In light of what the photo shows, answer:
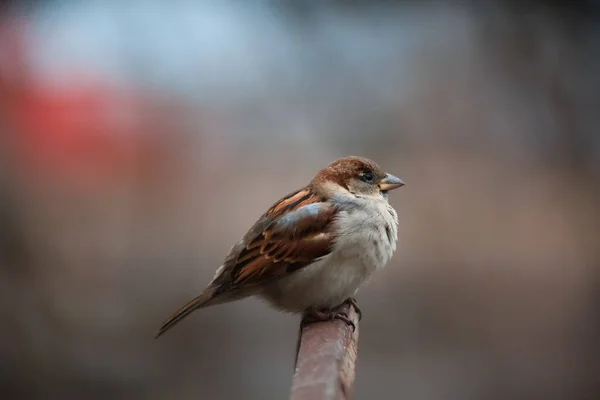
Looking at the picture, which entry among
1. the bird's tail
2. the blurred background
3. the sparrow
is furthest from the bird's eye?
the blurred background

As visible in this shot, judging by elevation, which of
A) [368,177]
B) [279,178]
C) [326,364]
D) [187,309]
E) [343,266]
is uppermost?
[279,178]

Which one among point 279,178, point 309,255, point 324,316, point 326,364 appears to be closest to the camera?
point 326,364

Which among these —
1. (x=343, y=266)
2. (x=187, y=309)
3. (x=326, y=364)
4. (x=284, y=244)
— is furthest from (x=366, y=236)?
(x=326, y=364)

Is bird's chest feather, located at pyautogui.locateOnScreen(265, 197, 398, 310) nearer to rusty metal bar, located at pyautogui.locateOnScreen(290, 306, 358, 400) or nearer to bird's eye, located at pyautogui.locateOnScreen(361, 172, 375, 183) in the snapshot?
bird's eye, located at pyautogui.locateOnScreen(361, 172, 375, 183)

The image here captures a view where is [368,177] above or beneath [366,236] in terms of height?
above

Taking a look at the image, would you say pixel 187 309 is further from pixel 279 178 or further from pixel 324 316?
pixel 279 178

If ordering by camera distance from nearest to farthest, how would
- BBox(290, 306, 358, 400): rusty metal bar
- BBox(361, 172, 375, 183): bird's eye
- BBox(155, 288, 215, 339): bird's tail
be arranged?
1. BBox(290, 306, 358, 400): rusty metal bar
2. BBox(155, 288, 215, 339): bird's tail
3. BBox(361, 172, 375, 183): bird's eye
